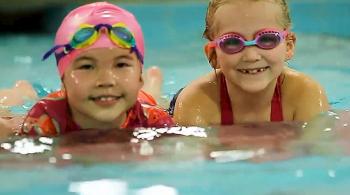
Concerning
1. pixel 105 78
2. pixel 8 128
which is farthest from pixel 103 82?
pixel 8 128

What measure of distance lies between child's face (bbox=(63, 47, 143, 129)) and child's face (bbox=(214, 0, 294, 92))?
44 cm

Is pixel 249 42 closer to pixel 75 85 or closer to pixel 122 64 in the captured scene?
pixel 122 64

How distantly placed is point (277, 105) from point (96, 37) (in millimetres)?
962

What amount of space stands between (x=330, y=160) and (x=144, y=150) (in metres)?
0.67

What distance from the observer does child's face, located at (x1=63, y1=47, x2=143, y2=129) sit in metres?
2.71

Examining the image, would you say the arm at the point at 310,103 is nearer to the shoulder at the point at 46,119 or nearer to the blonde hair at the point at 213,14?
the blonde hair at the point at 213,14

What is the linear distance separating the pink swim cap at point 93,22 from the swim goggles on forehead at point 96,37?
1 cm

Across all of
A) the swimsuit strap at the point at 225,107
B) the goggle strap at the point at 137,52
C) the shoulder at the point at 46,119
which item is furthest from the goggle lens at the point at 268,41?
the shoulder at the point at 46,119

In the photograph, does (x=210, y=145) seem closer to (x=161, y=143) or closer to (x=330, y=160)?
(x=161, y=143)

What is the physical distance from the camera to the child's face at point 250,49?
2980 millimetres

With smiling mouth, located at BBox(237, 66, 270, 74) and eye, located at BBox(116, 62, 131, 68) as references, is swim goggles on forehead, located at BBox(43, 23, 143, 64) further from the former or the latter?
smiling mouth, located at BBox(237, 66, 270, 74)

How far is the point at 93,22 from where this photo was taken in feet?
9.16

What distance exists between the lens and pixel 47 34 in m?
7.65

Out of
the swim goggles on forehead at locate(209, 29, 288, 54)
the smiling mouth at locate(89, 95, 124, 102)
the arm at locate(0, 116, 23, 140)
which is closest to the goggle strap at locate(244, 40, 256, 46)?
the swim goggles on forehead at locate(209, 29, 288, 54)
